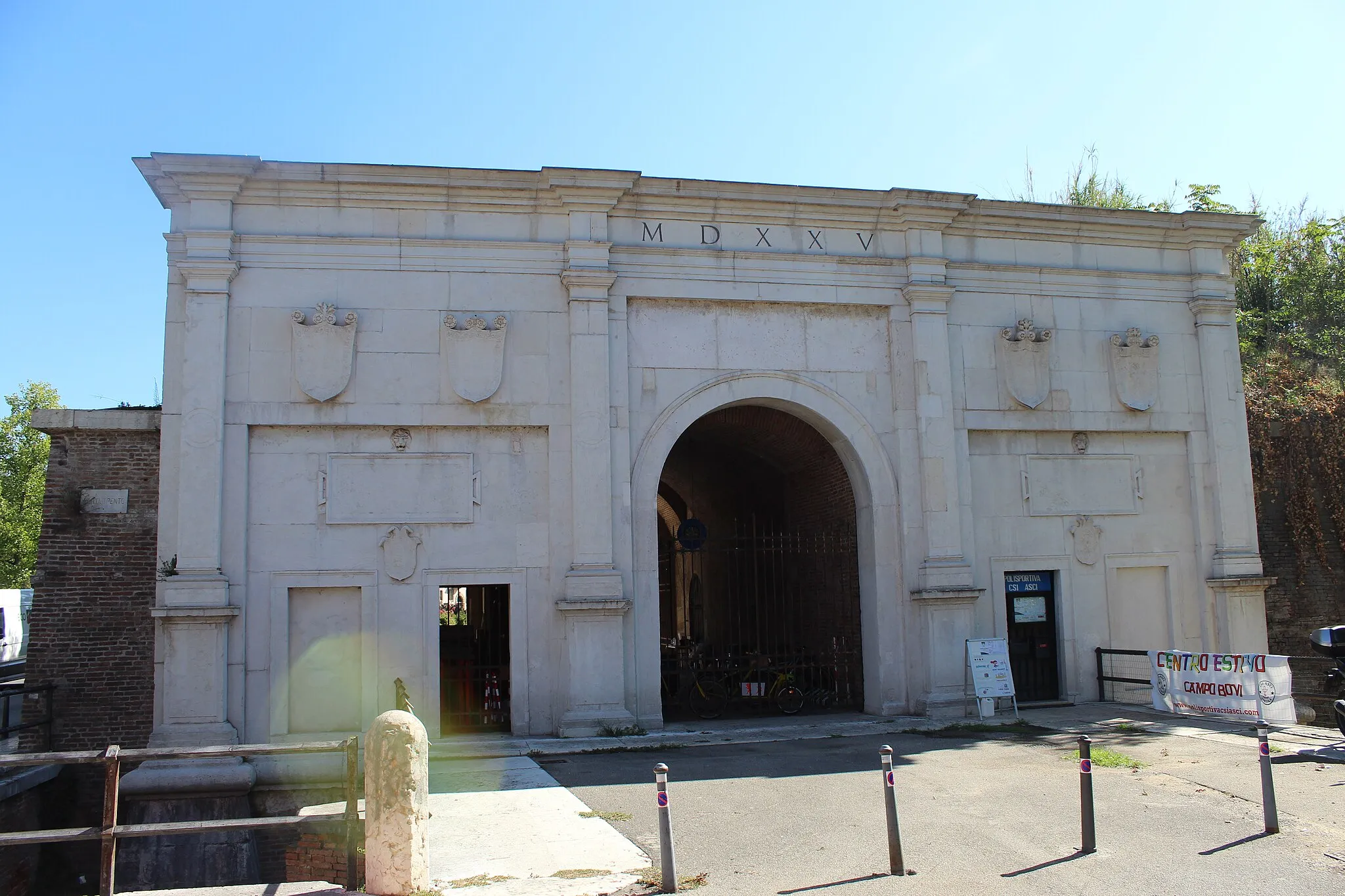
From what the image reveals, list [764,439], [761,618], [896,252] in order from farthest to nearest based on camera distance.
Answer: [761,618] < [764,439] < [896,252]

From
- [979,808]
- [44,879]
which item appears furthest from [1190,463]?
[44,879]

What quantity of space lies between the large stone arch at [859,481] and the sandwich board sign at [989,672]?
1.10 m

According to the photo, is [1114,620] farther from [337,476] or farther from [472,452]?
[337,476]

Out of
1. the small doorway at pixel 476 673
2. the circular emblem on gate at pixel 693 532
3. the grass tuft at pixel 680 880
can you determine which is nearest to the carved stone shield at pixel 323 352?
the small doorway at pixel 476 673

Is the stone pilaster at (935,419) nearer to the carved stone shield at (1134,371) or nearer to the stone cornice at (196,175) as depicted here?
the carved stone shield at (1134,371)

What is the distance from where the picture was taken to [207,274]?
14.8 m

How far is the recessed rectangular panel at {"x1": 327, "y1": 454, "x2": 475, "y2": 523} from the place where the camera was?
14930mm

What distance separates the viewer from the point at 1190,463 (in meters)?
17.9

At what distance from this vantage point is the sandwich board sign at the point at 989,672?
610 inches


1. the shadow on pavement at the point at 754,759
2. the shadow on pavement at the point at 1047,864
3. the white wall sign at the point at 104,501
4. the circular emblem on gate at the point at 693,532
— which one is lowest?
the shadow on pavement at the point at 1047,864

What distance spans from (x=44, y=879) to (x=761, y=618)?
1352 centimetres

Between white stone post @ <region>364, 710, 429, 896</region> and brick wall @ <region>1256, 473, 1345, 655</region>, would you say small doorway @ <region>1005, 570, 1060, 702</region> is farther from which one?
white stone post @ <region>364, 710, 429, 896</region>

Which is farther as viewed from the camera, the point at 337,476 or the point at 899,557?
the point at 899,557

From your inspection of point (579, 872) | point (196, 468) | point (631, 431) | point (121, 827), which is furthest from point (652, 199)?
point (121, 827)
